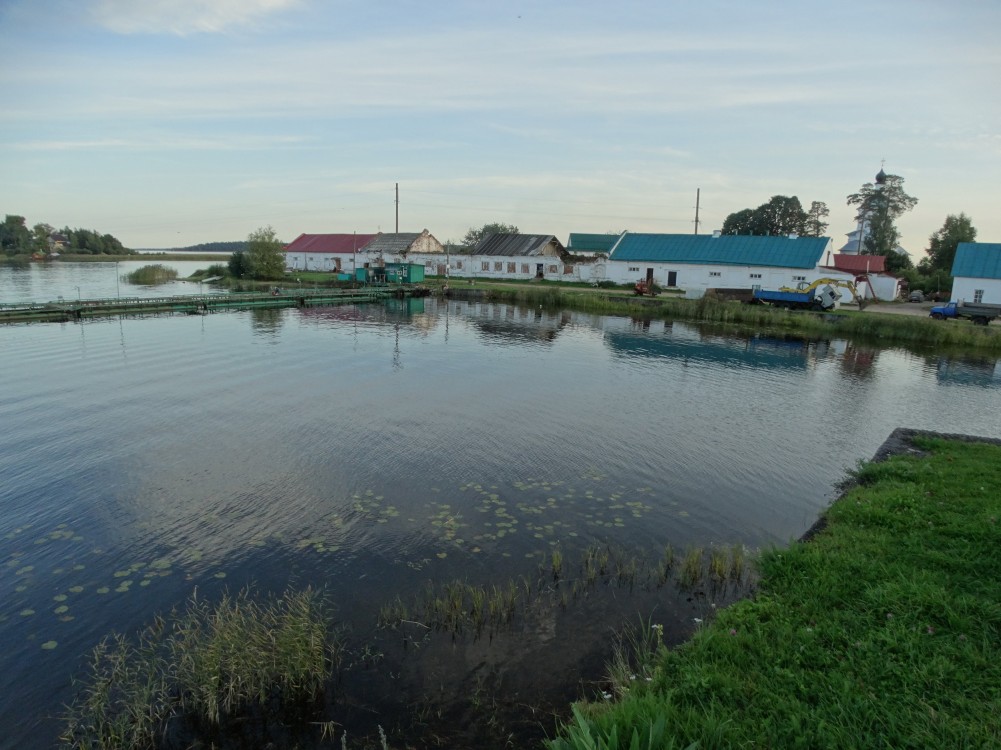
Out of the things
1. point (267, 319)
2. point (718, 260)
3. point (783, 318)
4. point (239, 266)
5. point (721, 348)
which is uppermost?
point (718, 260)

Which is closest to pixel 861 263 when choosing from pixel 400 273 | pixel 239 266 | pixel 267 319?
pixel 400 273

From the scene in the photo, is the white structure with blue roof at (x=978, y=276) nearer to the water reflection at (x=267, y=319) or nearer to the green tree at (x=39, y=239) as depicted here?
the water reflection at (x=267, y=319)

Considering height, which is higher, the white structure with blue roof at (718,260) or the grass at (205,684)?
the white structure with blue roof at (718,260)

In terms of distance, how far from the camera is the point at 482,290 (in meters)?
54.4

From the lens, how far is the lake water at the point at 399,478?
7664 mm

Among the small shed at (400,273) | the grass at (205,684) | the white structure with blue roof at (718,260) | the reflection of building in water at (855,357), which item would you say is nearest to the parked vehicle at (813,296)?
the white structure with blue roof at (718,260)

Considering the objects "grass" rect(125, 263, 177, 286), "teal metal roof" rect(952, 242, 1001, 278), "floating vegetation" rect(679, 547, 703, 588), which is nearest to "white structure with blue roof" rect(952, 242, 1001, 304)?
"teal metal roof" rect(952, 242, 1001, 278)

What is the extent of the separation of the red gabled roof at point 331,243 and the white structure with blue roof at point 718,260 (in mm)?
36470

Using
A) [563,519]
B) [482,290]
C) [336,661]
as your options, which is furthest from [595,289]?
[336,661]

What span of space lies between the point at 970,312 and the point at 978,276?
6262mm

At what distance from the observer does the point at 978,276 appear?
4100cm

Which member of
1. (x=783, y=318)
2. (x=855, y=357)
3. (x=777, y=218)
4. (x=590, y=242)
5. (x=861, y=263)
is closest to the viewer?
(x=855, y=357)

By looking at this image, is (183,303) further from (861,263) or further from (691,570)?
(861,263)

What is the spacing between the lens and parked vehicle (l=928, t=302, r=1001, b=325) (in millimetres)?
36469
